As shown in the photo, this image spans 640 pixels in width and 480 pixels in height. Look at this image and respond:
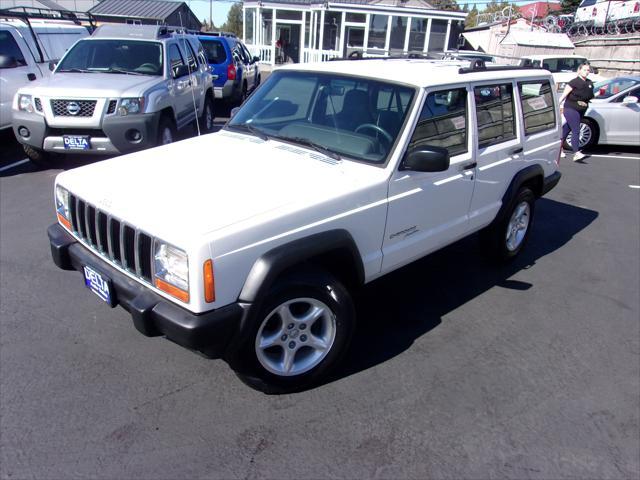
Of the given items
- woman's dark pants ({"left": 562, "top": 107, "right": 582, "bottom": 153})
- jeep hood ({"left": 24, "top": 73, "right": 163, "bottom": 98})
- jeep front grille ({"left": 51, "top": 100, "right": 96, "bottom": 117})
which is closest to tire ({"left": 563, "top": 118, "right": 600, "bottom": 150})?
woman's dark pants ({"left": 562, "top": 107, "right": 582, "bottom": 153})

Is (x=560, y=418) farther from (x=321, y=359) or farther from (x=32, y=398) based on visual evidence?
(x=32, y=398)

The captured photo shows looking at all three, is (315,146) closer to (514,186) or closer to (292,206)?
(292,206)

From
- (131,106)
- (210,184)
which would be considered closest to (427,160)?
(210,184)

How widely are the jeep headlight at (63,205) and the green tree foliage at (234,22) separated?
61.0m

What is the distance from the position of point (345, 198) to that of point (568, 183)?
265 inches

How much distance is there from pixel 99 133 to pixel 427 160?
17.0ft

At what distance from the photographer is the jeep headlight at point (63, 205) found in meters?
3.26

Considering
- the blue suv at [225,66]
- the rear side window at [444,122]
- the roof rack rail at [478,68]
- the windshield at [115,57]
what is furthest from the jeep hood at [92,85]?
the blue suv at [225,66]

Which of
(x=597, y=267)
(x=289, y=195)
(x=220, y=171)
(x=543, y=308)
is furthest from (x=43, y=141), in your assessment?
(x=597, y=267)

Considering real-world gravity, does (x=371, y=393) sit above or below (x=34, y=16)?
below

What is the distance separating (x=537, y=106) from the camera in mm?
4871

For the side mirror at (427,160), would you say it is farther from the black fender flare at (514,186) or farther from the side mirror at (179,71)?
the side mirror at (179,71)

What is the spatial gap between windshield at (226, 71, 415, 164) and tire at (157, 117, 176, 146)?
3483mm

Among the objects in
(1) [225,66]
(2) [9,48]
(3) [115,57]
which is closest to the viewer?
(3) [115,57]
